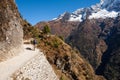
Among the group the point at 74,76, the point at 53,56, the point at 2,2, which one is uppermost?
the point at 2,2

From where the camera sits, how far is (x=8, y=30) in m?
27.2

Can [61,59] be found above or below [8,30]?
below

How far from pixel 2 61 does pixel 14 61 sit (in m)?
1.42

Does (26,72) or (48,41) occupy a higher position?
(48,41)

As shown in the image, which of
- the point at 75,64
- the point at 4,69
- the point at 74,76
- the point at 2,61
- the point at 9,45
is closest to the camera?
the point at 4,69

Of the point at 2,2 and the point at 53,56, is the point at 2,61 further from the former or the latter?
the point at 53,56

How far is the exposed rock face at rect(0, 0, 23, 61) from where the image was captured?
26.1 m

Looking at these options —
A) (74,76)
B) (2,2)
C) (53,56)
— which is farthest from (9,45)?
(74,76)

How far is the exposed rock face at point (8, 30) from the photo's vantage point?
26.1m

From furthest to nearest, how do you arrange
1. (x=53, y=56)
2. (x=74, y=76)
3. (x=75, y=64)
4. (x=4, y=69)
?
(x=75, y=64), (x=74, y=76), (x=53, y=56), (x=4, y=69)

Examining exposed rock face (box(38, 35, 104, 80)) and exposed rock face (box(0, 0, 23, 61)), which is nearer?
exposed rock face (box(0, 0, 23, 61))

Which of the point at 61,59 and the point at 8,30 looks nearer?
the point at 8,30

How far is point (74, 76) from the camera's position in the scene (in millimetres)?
60469

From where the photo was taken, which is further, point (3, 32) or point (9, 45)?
point (9, 45)
